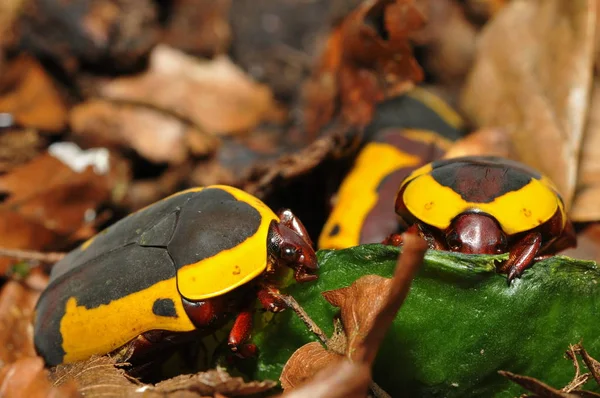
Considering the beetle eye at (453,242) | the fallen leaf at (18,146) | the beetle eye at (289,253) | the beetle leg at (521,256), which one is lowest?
the fallen leaf at (18,146)

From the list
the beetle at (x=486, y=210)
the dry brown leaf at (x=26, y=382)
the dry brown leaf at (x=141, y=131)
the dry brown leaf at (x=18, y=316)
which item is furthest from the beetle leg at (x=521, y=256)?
the dry brown leaf at (x=141, y=131)

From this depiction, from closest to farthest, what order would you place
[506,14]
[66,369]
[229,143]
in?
1. [66,369]
2. [506,14]
3. [229,143]

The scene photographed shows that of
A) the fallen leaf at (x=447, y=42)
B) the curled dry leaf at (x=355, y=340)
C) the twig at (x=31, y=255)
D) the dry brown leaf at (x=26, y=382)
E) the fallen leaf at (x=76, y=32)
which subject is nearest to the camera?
the curled dry leaf at (x=355, y=340)

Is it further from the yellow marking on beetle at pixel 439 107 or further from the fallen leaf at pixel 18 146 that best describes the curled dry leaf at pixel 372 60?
the fallen leaf at pixel 18 146

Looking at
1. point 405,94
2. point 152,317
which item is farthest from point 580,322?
point 405,94

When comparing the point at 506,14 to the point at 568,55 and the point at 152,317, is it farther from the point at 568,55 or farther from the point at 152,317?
the point at 152,317

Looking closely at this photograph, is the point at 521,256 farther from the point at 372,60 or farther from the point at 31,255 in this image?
the point at 31,255
